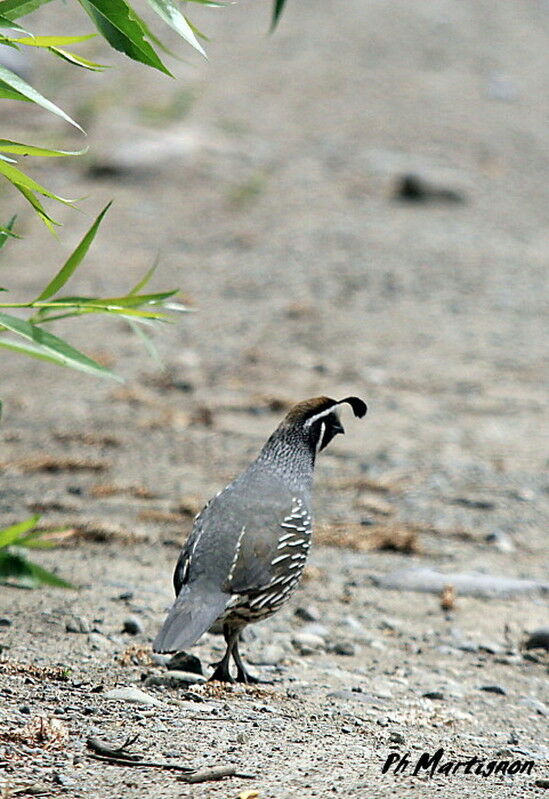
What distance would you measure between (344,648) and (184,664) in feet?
2.81

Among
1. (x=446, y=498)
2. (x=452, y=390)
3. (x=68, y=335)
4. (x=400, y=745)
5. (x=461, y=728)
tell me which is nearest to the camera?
(x=400, y=745)

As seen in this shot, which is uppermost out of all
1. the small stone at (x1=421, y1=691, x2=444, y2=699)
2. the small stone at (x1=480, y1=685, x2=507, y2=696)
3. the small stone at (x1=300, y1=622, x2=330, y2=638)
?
the small stone at (x1=421, y1=691, x2=444, y2=699)

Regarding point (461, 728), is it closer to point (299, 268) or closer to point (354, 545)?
point (354, 545)

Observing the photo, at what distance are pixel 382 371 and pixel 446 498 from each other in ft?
7.19

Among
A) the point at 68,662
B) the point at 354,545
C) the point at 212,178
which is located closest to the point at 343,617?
the point at 354,545

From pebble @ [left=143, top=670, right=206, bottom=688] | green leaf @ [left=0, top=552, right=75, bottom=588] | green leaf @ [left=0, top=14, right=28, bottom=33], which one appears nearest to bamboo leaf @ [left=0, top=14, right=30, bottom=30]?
green leaf @ [left=0, top=14, right=28, bottom=33]

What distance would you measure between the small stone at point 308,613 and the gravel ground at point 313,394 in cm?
1

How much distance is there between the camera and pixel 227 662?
4.22 meters

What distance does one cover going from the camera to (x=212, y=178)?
13.4m

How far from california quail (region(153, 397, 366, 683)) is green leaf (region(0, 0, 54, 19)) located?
182 cm

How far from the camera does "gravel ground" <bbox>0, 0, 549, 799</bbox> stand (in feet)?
12.1

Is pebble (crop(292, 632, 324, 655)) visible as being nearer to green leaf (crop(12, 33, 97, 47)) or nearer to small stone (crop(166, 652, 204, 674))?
small stone (crop(166, 652, 204, 674))

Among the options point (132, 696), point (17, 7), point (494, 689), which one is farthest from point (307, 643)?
point (17, 7)

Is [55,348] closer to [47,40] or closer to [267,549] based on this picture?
[47,40]
